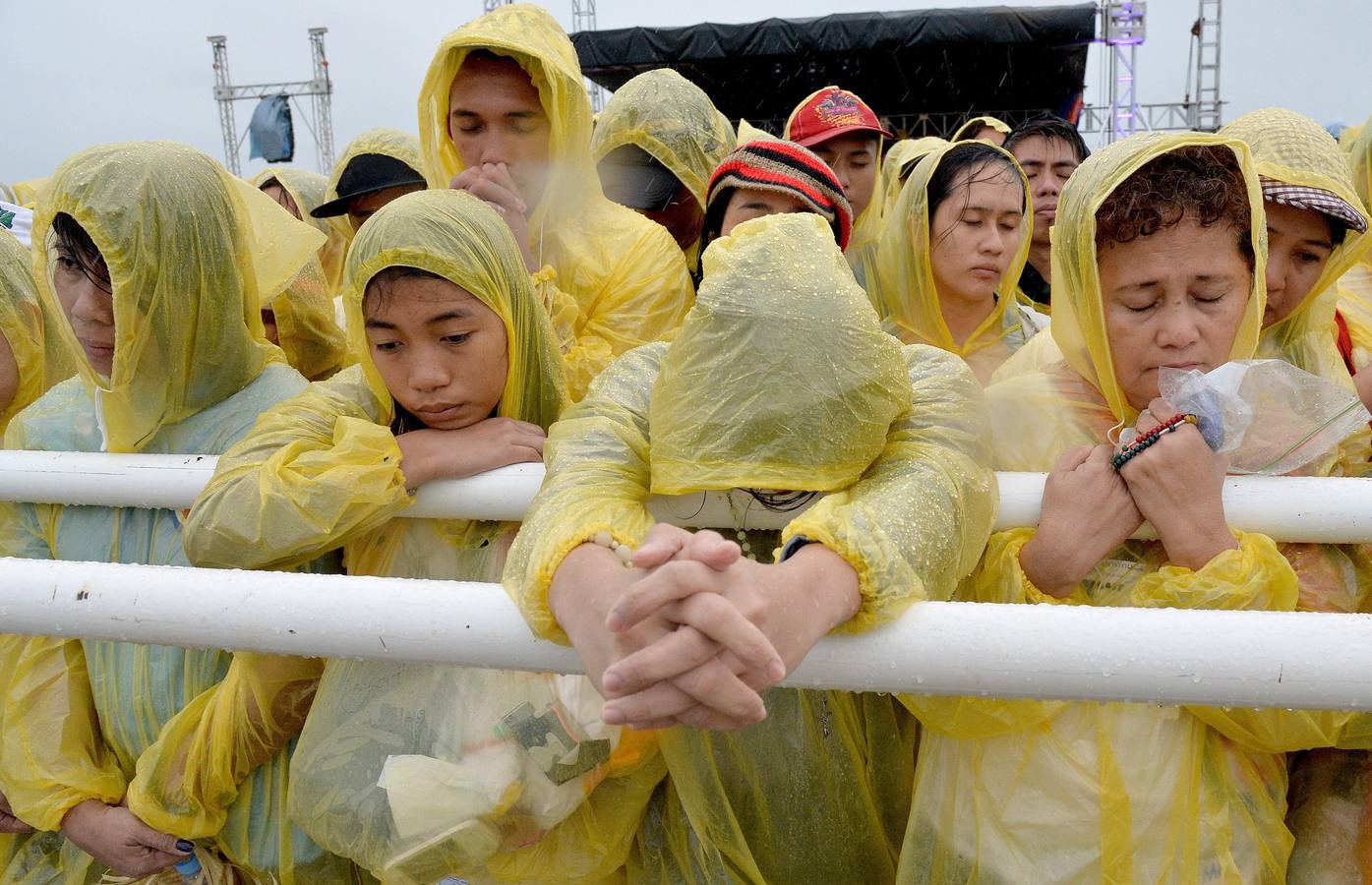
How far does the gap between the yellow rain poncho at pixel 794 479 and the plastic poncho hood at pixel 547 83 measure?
4.26ft

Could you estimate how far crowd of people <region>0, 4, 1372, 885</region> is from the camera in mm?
1114

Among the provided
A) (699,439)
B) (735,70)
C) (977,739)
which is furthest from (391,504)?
(735,70)

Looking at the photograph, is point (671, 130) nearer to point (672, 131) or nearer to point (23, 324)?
point (672, 131)

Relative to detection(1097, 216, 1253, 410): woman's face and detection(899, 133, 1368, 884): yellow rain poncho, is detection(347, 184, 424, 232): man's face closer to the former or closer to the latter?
detection(1097, 216, 1253, 410): woman's face

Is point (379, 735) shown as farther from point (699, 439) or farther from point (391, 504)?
point (699, 439)

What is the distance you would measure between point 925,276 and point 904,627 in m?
1.97

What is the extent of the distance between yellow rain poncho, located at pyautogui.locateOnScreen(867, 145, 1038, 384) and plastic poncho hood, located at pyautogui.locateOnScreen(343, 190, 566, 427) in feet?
4.25

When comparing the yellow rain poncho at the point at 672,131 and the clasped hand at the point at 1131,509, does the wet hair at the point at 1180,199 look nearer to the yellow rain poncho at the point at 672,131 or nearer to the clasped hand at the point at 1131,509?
the clasped hand at the point at 1131,509

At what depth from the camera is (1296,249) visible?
174 centimetres

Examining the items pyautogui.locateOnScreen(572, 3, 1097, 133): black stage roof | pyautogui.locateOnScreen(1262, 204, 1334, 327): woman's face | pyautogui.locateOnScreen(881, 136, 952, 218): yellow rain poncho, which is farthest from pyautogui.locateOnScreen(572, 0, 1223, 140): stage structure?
pyautogui.locateOnScreen(1262, 204, 1334, 327): woman's face

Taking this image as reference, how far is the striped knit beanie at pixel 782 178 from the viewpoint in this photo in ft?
7.51

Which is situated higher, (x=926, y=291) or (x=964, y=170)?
(x=964, y=170)

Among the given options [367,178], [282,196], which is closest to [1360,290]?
[367,178]

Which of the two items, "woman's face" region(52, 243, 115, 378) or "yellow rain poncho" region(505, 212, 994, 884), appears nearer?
"yellow rain poncho" region(505, 212, 994, 884)
